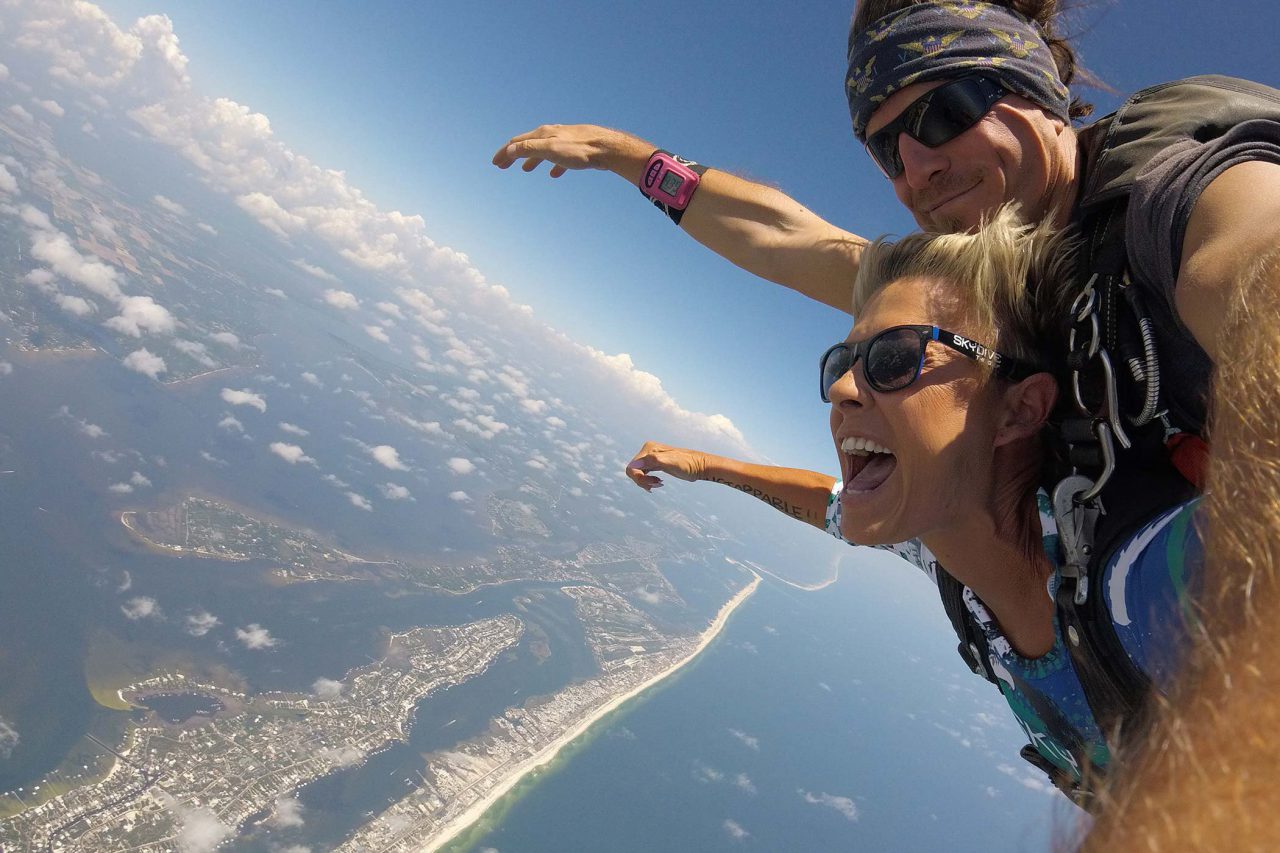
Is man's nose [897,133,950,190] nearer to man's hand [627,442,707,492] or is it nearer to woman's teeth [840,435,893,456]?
woman's teeth [840,435,893,456]

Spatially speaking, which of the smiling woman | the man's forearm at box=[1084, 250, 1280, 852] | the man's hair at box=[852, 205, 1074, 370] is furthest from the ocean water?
the man's forearm at box=[1084, 250, 1280, 852]

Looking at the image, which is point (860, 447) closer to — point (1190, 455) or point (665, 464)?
point (1190, 455)

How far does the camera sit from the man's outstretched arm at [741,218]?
216 centimetres

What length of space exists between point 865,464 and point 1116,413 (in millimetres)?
597

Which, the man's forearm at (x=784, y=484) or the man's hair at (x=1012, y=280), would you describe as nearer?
the man's hair at (x=1012, y=280)

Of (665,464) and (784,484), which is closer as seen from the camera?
(784,484)

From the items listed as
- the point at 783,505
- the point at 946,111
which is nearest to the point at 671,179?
the point at 946,111

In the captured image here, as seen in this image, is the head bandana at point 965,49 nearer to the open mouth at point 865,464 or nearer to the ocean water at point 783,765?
the open mouth at point 865,464

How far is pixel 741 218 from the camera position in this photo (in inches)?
91.0

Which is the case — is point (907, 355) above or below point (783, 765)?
above

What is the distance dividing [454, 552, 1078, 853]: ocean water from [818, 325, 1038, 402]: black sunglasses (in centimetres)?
3492

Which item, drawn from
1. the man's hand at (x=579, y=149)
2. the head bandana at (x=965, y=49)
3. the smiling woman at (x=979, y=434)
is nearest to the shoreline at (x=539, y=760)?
the man's hand at (x=579, y=149)

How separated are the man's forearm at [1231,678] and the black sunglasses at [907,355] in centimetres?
87

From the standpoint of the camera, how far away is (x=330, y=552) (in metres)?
67.1
